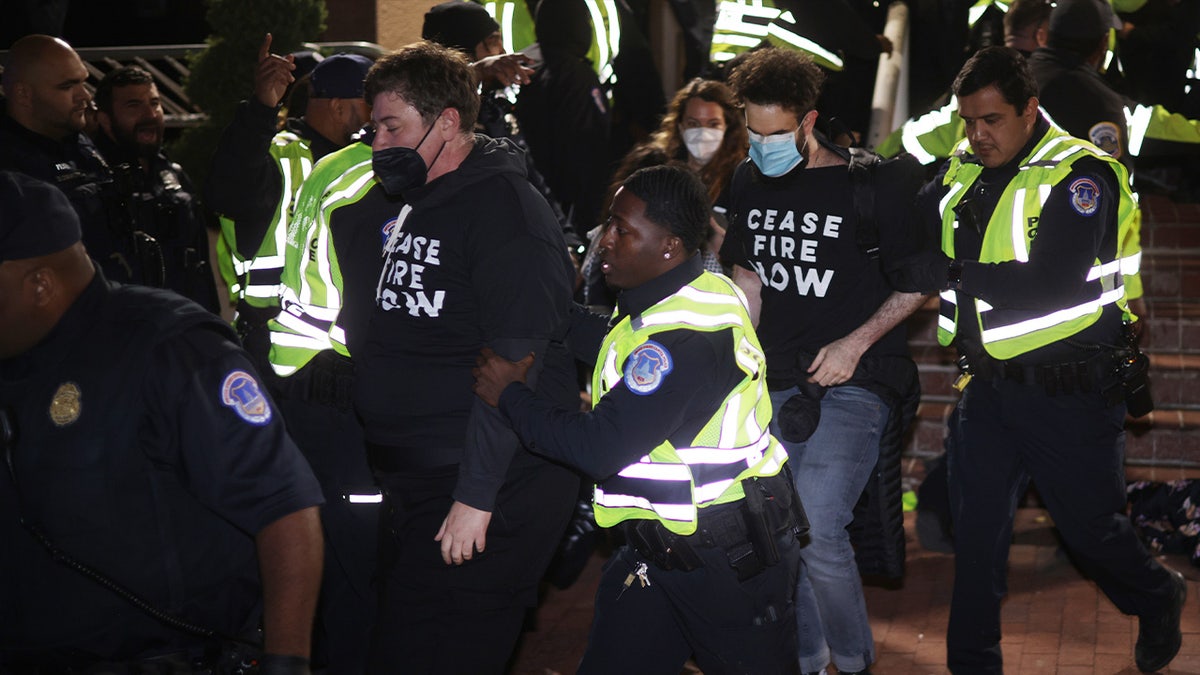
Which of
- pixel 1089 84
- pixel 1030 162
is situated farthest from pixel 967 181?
pixel 1089 84

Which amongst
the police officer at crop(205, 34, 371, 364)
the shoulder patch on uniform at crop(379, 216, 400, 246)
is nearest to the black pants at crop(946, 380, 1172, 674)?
the shoulder patch on uniform at crop(379, 216, 400, 246)

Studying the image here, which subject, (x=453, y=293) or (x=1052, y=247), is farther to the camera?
(x=1052, y=247)

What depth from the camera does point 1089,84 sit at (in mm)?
7062

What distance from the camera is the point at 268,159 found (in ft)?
18.6

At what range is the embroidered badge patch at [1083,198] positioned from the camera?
5039mm

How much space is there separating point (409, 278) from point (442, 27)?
351cm

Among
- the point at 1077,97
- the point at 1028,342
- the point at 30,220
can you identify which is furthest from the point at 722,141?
the point at 30,220

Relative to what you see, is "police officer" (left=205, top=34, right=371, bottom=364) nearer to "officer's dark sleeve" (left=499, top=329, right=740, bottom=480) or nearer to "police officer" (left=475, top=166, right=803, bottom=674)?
"police officer" (left=475, top=166, right=803, bottom=674)

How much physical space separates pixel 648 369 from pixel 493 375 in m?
0.43

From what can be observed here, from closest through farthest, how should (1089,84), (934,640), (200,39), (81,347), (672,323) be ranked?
(81,347)
(672,323)
(934,640)
(1089,84)
(200,39)

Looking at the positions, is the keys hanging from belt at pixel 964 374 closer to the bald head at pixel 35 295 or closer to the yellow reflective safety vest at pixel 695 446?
the yellow reflective safety vest at pixel 695 446

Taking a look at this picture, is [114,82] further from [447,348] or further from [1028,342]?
[1028,342]

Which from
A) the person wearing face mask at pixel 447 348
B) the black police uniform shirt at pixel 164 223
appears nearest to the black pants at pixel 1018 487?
the person wearing face mask at pixel 447 348

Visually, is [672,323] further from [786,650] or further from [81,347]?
[81,347]
